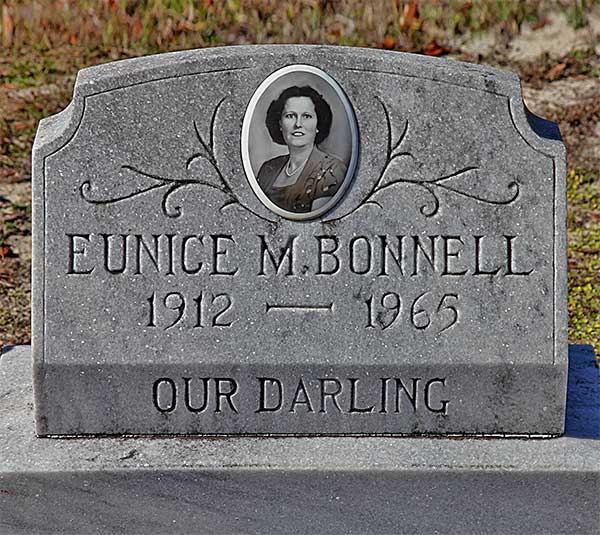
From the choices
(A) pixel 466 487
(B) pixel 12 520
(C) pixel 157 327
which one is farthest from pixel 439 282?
(B) pixel 12 520

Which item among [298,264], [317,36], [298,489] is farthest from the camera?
[317,36]

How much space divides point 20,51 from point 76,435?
520 cm

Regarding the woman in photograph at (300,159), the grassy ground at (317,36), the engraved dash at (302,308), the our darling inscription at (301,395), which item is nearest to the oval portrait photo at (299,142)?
the woman in photograph at (300,159)

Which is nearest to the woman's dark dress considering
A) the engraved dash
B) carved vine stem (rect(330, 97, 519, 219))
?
carved vine stem (rect(330, 97, 519, 219))

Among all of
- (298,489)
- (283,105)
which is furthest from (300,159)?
(298,489)

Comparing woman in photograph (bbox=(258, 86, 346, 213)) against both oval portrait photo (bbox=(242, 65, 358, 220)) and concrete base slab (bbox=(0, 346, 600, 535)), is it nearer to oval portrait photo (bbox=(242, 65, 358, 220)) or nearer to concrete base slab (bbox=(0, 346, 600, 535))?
oval portrait photo (bbox=(242, 65, 358, 220))

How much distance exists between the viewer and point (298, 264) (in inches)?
146

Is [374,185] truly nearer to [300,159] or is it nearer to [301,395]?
[300,159]

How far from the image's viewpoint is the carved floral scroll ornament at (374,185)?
3658 millimetres

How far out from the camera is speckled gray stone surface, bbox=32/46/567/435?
364 centimetres

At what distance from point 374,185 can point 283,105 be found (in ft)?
1.25

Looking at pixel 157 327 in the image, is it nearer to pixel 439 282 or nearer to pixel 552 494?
pixel 439 282

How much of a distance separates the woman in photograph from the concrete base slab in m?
0.80

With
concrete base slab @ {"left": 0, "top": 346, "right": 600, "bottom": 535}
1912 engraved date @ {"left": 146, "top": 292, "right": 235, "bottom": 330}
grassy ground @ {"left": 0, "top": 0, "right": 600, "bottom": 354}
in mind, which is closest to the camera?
concrete base slab @ {"left": 0, "top": 346, "right": 600, "bottom": 535}
